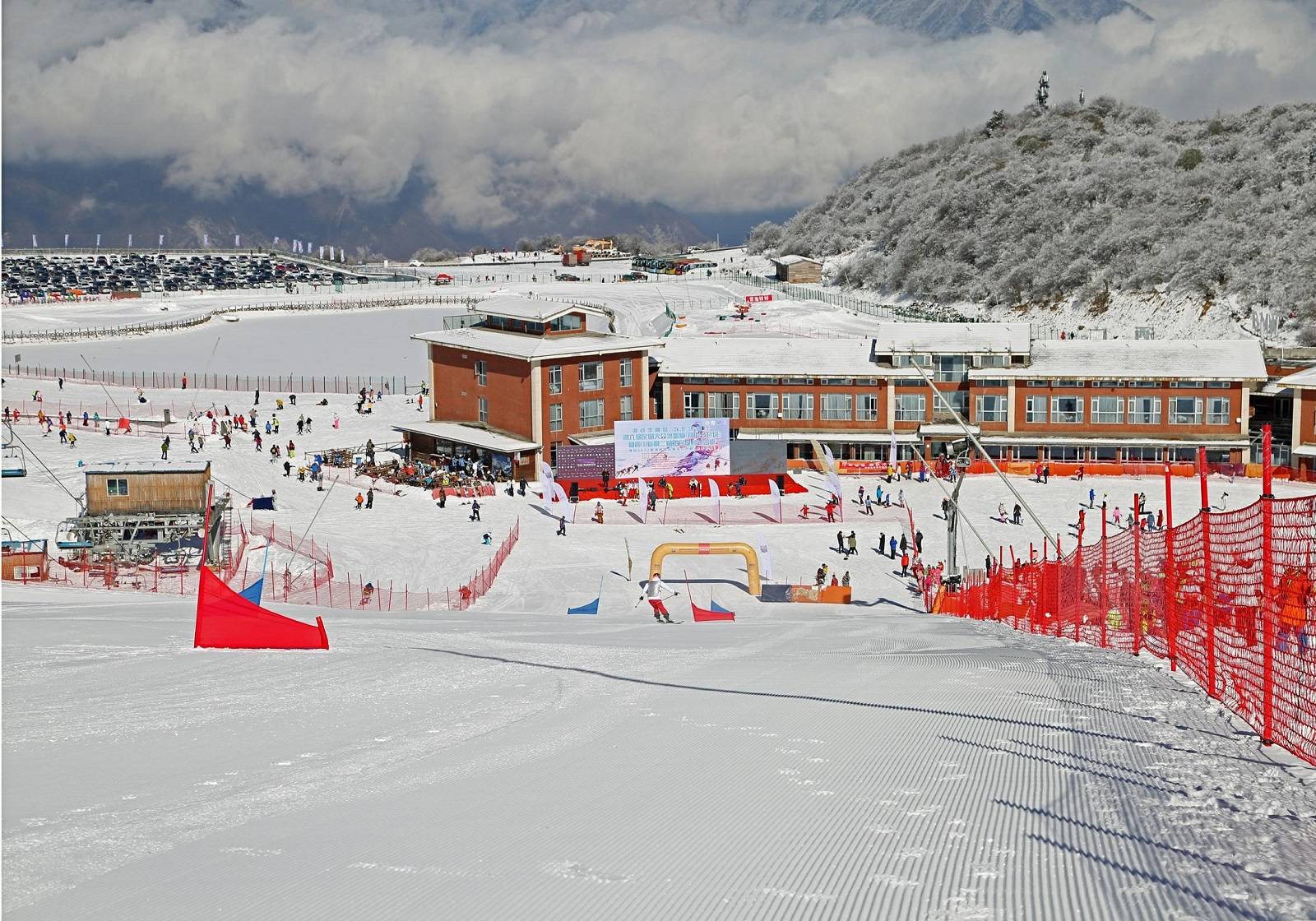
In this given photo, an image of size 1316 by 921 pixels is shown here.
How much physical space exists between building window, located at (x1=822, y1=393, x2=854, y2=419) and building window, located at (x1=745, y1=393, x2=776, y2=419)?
192 centimetres

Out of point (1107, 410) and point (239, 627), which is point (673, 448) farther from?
point (239, 627)

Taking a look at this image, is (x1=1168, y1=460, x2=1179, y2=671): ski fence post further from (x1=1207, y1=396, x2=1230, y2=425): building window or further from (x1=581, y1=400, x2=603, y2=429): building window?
(x1=1207, y1=396, x2=1230, y2=425): building window

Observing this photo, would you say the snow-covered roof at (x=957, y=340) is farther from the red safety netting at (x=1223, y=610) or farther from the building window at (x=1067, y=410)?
the red safety netting at (x=1223, y=610)

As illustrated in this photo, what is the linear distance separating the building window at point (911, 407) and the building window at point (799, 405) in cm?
329

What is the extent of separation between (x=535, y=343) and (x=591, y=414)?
10.6ft

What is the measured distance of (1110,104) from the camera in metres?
152

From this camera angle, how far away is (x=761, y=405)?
55625 mm

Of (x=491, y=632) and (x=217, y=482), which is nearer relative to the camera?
(x=491, y=632)

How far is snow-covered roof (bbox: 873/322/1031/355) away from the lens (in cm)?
5512

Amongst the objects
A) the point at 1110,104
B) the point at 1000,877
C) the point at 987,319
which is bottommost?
the point at 1000,877

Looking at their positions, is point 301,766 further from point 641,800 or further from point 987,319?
point 987,319

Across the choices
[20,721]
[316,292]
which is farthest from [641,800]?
[316,292]

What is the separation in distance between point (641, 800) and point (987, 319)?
93182 mm

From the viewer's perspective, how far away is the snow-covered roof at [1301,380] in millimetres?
48938
